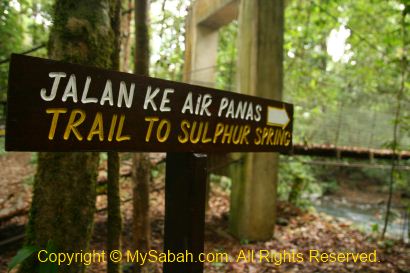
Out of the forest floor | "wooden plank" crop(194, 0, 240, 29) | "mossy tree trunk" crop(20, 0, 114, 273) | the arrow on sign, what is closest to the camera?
the arrow on sign

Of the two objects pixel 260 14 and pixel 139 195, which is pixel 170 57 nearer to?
pixel 139 195

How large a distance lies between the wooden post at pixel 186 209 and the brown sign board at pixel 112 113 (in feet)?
0.27

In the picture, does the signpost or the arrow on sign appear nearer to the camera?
the signpost

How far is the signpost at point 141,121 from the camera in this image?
0.93 meters

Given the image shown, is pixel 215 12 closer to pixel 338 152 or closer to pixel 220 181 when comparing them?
pixel 338 152

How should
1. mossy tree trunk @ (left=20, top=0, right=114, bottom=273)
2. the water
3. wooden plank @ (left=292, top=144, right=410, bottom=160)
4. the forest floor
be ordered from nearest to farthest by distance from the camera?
mossy tree trunk @ (left=20, top=0, right=114, bottom=273) → the forest floor → wooden plank @ (left=292, top=144, right=410, bottom=160) → the water

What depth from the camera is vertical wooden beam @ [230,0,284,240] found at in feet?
14.0

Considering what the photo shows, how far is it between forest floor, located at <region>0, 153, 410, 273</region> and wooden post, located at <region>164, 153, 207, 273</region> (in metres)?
2.04

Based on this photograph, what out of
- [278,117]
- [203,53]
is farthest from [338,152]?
[278,117]

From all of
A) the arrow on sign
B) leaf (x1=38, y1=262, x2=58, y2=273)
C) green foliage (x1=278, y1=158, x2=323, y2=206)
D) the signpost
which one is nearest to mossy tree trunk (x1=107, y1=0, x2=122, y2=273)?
leaf (x1=38, y1=262, x2=58, y2=273)

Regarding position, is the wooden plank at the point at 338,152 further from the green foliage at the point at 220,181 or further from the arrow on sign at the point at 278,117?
the arrow on sign at the point at 278,117

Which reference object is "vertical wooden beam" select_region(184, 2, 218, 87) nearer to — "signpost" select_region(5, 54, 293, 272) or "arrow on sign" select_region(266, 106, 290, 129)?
"arrow on sign" select_region(266, 106, 290, 129)

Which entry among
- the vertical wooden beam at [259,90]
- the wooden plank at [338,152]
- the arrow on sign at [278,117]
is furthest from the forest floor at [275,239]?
the arrow on sign at [278,117]

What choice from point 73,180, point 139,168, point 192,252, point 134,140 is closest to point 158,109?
point 134,140
